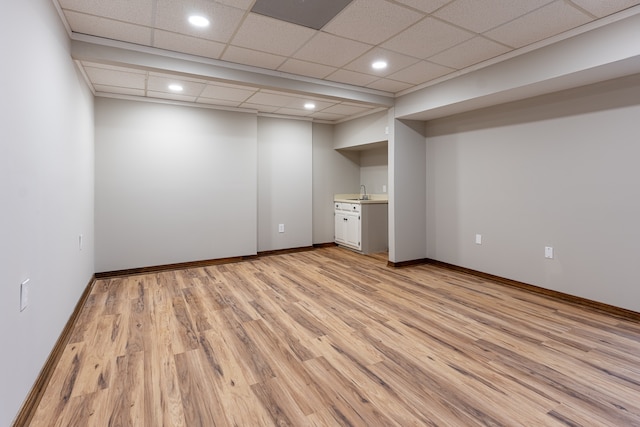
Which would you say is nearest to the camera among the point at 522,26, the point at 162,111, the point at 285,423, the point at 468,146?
the point at 285,423

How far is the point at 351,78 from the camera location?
12.6 feet

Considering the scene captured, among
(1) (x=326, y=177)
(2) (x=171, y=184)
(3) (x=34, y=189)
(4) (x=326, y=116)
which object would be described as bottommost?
(3) (x=34, y=189)

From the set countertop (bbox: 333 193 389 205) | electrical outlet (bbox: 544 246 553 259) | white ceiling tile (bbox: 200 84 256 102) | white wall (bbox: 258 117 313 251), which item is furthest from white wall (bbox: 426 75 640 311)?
white ceiling tile (bbox: 200 84 256 102)

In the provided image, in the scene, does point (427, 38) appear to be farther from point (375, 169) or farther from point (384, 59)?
point (375, 169)

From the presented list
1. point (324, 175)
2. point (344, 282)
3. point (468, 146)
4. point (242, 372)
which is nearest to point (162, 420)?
point (242, 372)

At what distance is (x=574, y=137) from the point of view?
3240mm

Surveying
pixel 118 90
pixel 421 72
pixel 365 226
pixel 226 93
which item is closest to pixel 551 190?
pixel 421 72

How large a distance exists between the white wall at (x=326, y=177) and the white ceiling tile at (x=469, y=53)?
3.07 m

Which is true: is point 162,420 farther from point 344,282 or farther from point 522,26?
point 522,26

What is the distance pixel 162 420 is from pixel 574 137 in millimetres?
4101

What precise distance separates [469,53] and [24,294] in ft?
12.5

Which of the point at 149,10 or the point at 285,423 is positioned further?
the point at 149,10

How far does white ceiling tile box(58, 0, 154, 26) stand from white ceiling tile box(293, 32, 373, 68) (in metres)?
1.27

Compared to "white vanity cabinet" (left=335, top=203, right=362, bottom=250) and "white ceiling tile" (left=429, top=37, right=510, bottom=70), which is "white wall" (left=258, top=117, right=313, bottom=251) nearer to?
"white vanity cabinet" (left=335, top=203, right=362, bottom=250)
